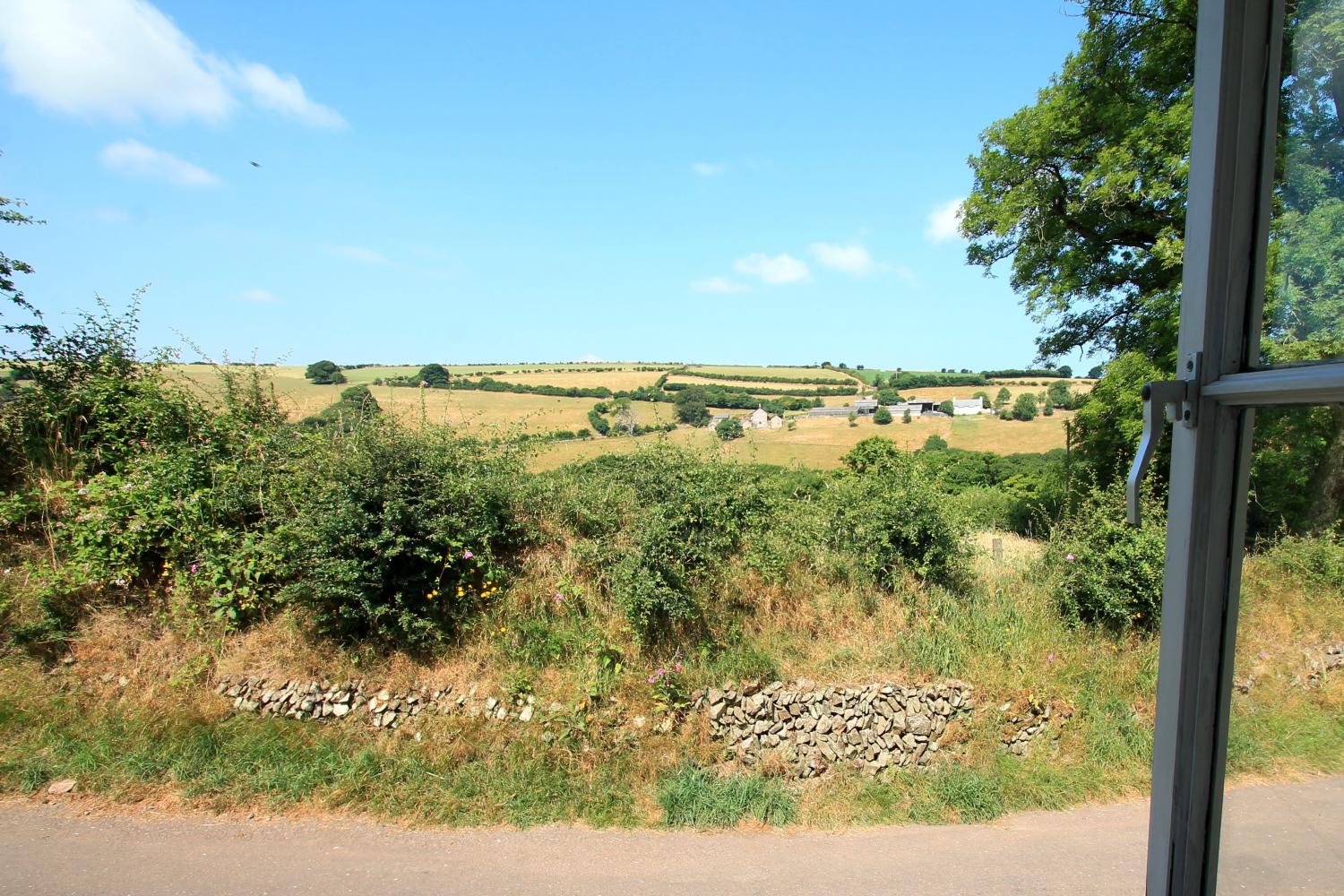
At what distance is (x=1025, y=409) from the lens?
1953 cm

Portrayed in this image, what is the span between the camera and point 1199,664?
1268mm

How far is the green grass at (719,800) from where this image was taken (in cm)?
446

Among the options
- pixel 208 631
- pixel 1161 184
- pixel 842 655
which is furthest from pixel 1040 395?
pixel 208 631

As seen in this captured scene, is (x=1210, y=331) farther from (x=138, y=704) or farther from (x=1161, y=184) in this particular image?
(x=1161, y=184)

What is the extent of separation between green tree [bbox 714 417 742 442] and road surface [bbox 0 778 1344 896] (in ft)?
13.3

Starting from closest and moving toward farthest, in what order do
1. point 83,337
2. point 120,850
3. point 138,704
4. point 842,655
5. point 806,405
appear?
point 120,850 → point 138,704 → point 842,655 → point 83,337 → point 806,405

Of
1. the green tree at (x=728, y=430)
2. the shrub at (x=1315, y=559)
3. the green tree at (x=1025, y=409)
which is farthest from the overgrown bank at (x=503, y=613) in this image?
the green tree at (x=1025, y=409)

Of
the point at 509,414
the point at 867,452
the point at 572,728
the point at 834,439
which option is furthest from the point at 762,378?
the point at 572,728

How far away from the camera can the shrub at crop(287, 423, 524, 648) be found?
18.8 feet

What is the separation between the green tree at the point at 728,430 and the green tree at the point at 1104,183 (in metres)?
6.22

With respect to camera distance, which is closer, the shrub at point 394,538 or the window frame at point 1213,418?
the window frame at point 1213,418

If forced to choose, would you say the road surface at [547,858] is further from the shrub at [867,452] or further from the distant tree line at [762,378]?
the distant tree line at [762,378]

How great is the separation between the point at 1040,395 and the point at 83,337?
21260 millimetres

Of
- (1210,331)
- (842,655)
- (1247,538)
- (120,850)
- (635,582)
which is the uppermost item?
(1210,331)
